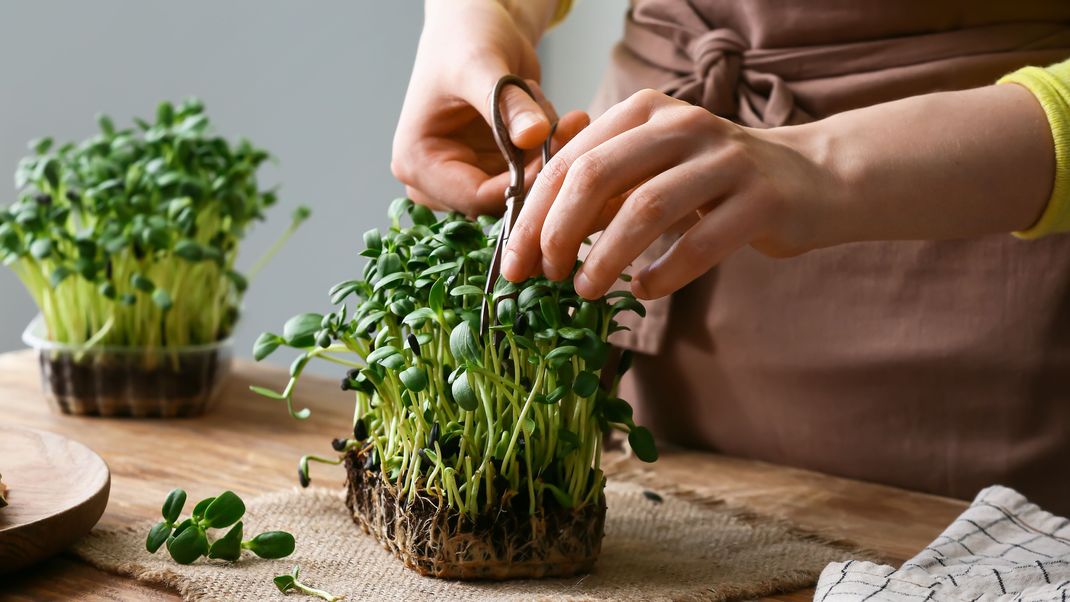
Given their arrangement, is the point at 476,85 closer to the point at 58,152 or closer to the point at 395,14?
the point at 58,152

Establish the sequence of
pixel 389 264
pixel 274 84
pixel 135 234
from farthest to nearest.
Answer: pixel 274 84, pixel 135 234, pixel 389 264

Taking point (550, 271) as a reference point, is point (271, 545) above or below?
below

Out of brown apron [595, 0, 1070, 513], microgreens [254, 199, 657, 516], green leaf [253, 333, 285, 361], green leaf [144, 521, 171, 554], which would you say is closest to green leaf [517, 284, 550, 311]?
microgreens [254, 199, 657, 516]

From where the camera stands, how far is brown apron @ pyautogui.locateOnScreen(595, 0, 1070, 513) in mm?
1062

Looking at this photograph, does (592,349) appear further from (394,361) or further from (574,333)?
(394,361)

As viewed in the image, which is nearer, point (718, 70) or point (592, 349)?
point (592, 349)

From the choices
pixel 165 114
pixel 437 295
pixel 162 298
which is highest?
pixel 165 114

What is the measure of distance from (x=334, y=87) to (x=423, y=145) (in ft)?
6.16

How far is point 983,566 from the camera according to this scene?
0.77 metres

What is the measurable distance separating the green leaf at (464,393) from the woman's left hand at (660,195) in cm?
8

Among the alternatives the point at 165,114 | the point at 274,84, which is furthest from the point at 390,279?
the point at 274,84

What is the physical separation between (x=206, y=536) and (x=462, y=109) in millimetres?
427

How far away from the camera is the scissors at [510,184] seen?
0.76 meters

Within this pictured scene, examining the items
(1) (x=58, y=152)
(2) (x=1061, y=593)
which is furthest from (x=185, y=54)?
(2) (x=1061, y=593)
